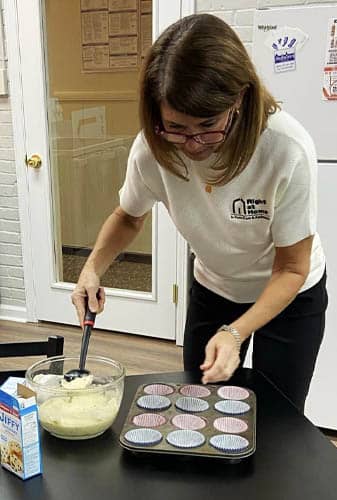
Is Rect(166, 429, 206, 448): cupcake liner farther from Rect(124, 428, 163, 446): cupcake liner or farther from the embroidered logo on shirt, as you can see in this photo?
the embroidered logo on shirt

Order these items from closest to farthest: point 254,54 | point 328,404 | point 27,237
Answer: point 254,54 < point 328,404 < point 27,237

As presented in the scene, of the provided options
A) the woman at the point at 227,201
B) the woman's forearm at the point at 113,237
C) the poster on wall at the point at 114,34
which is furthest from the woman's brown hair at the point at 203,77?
the poster on wall at the point at 114,34

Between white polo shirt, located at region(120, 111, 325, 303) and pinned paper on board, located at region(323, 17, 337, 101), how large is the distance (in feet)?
2.29

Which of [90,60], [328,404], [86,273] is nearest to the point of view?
[86,273]

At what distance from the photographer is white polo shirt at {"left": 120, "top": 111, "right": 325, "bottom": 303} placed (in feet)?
3.64

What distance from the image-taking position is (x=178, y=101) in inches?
36.9

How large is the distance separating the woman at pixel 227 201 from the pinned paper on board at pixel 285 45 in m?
0.77

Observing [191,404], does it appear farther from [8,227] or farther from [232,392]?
[8,227]

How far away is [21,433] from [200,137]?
57 cm

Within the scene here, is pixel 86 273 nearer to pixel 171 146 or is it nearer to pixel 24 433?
pixel 171 146

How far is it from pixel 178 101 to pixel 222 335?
418mm

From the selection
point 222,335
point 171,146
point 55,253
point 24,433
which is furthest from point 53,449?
point 55,253

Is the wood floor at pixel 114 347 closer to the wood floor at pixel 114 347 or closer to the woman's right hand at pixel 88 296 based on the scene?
the wood floor at pixel 114 347

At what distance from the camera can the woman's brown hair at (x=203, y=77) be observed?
0.92 meters
